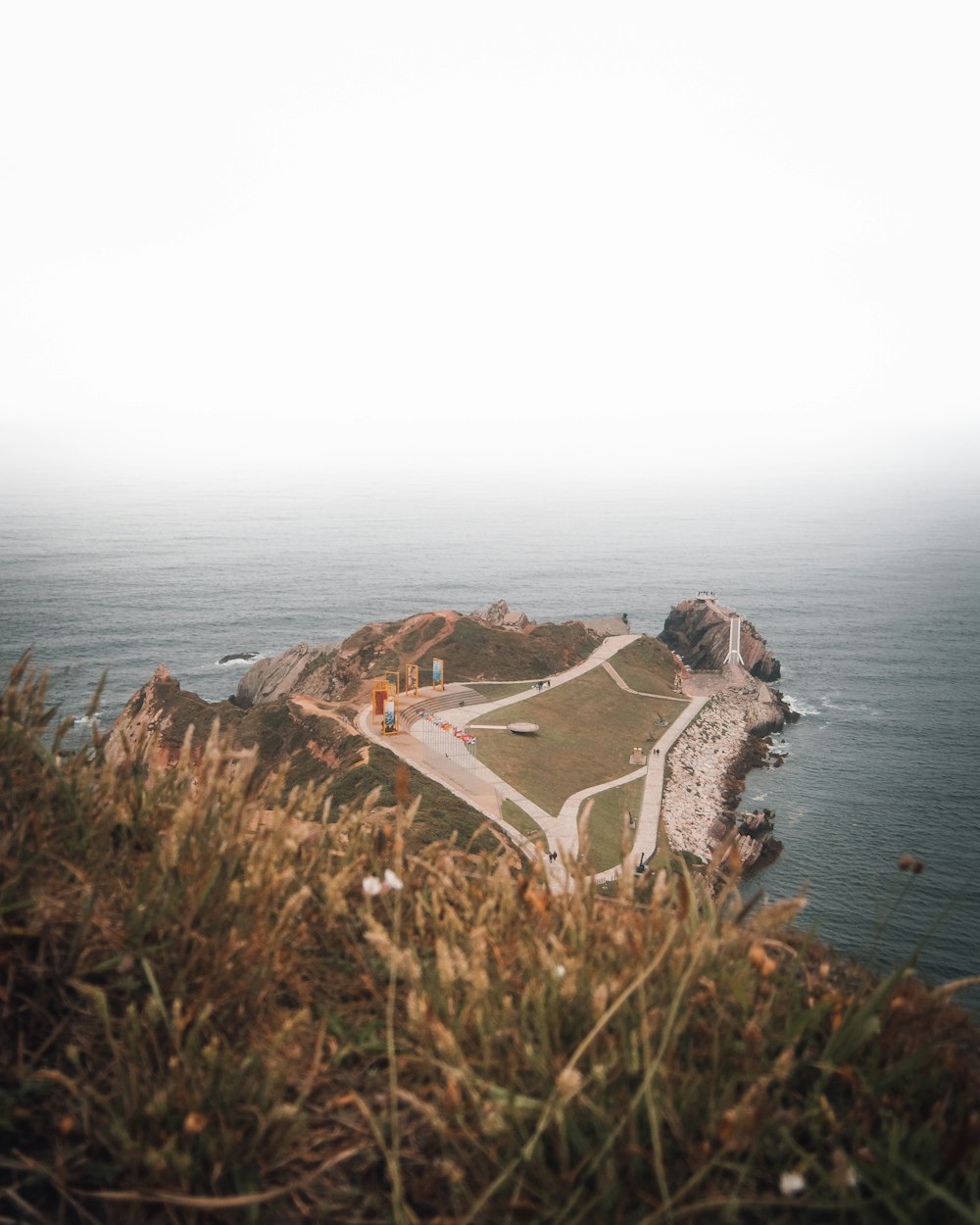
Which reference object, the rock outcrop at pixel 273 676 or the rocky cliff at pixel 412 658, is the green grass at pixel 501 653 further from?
the rock outcrop at pixel 273 676

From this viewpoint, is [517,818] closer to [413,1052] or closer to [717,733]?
[717,733]

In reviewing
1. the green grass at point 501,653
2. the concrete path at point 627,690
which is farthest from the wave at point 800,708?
the green grass at point 501,653

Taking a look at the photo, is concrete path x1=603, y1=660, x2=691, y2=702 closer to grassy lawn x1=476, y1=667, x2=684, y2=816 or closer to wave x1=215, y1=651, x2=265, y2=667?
grassy lawn x1=476, y1=667, x2=684, y2=816

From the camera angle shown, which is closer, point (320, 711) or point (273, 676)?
point (320, 711)

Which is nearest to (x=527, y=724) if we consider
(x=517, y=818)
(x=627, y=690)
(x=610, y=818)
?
(x=610, y=818)

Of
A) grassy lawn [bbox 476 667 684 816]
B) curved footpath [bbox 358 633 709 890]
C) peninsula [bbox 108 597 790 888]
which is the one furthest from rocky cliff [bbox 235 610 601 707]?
curved footpath [bbox 358 633 709 890]

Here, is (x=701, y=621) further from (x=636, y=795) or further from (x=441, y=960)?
(x=441, y=960)

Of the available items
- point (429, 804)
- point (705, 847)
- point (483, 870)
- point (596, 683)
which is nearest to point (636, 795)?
point (705, 847)
